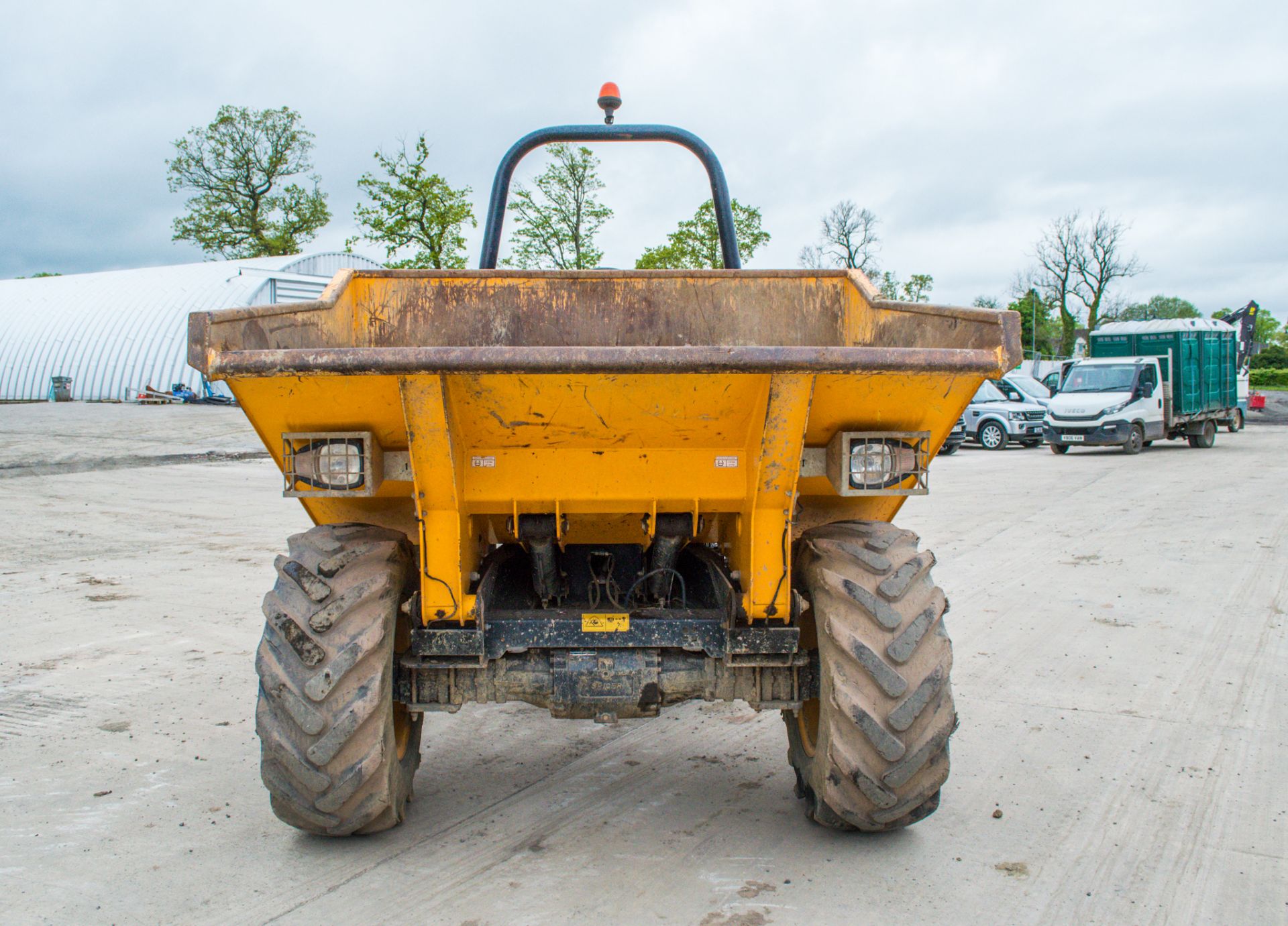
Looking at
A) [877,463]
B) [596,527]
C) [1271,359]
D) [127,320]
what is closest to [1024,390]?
[596,527]

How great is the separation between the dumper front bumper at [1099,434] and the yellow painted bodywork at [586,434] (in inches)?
742

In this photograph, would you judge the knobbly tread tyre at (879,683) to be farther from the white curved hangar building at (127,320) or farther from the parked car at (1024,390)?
the white curved hangar building at (127,320)

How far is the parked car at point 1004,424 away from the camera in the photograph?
912 inches

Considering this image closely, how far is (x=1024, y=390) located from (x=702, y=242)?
9165 millimetres

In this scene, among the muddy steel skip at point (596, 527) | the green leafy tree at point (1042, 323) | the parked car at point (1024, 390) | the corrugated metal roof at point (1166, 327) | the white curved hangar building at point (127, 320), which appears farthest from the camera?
the green leafy tree at point (1042, 323)

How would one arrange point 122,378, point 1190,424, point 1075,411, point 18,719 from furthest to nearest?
1. point 122,378
2. point 1190,424
3. point 1075,411
4. point 18,719

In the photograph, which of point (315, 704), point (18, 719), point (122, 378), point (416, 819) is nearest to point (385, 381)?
point (315, 704)

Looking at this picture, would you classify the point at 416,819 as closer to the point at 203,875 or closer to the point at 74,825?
the point at 203,875

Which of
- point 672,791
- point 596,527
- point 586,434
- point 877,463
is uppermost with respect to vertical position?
point 586,434

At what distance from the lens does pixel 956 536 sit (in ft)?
33.2

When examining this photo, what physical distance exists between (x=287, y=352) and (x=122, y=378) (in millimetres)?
36751

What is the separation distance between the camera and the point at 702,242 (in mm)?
26344

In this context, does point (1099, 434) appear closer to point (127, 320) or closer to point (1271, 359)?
point (127, 320)

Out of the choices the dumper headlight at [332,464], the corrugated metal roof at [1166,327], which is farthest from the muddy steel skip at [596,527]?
the corrugated metal roof at [1166,327]
